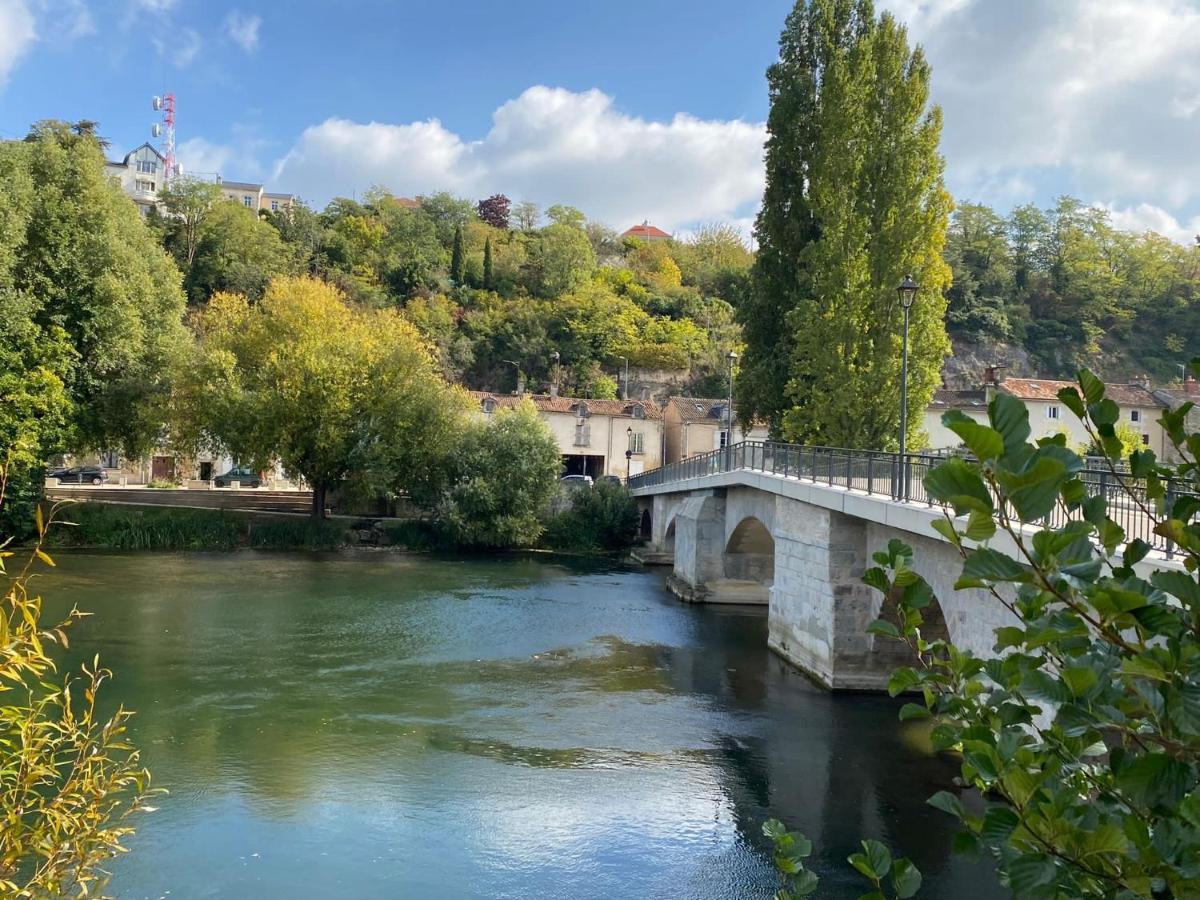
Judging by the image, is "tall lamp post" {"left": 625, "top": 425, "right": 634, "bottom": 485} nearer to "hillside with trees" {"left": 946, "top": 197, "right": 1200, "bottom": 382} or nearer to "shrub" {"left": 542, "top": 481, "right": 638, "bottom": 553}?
"shrub" {"left": 542, "top": 481, "right": 638, "bottom": 553}

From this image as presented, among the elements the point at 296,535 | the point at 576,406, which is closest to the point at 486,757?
the point at 296,535

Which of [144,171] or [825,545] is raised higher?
[144,171]

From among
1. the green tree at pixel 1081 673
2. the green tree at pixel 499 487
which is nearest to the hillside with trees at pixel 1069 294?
the green tree at pixel 499 487

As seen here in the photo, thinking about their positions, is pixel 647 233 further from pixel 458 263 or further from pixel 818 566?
pixel 818 566

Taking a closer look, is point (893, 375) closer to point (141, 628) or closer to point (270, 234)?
point (141, 628)

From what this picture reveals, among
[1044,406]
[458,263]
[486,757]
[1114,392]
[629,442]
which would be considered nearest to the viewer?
[486,757]

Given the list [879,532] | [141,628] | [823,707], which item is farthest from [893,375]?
[141,628]

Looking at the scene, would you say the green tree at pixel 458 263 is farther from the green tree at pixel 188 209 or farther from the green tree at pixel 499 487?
the green tree at pixel 499 487

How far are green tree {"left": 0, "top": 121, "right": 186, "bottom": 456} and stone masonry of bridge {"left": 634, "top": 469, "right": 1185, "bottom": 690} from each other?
20139 mm

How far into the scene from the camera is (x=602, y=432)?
167ft

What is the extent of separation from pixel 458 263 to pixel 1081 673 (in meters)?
77.3

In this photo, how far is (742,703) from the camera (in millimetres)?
16375

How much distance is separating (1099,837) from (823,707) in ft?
49.0

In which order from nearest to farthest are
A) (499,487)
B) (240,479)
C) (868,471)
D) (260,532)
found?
(868,471)
(499,487)
(260,532)
(240,479)
